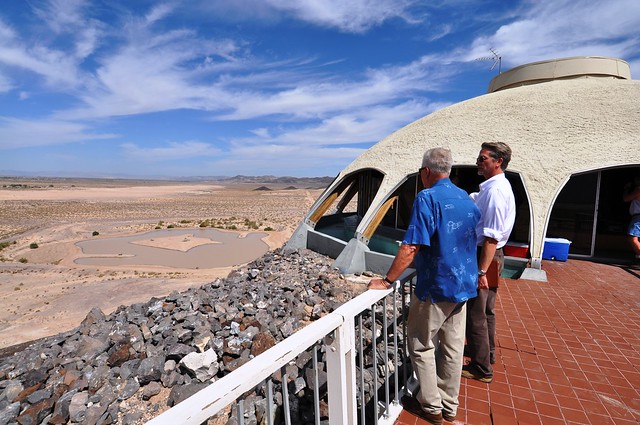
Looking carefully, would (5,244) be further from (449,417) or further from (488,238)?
(488,238)

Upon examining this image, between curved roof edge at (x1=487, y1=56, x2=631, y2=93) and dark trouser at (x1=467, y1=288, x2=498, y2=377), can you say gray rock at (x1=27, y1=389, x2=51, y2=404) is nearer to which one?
dark trouser at (x1=467, y1=288, x2=498, y2=377)

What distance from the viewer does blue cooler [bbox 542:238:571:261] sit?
27.5ft

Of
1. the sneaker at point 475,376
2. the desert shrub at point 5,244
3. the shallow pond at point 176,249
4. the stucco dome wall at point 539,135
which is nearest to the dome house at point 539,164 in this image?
the stucco dome wall at point 539,135

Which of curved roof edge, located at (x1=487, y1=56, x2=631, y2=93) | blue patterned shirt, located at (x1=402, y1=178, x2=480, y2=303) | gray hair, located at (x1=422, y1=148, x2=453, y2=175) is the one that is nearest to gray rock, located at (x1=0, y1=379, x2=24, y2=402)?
blue patterned shirt, located at (x1=402, y1=178, x2=480, y2=303)

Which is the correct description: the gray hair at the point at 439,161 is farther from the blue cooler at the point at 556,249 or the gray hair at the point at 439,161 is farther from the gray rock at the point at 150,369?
the blue cooler at the point at 556,249

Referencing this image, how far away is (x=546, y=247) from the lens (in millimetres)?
8578

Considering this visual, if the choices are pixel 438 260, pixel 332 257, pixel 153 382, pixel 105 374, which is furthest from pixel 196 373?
pixel 332 257

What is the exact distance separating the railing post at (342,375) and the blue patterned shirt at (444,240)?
79 cm

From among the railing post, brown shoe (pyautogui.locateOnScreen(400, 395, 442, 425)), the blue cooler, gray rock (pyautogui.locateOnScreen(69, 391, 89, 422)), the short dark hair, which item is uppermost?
the short dark hair

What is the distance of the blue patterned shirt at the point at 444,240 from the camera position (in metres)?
2.51

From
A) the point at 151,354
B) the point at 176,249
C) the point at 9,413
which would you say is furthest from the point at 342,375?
the point at 176,249

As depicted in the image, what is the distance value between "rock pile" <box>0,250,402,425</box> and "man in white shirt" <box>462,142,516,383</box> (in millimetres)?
1620

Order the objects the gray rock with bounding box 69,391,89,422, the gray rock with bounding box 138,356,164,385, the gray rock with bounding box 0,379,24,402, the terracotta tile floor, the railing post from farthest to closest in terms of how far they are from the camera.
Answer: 1. the gray rock with bounding box 0,379,24,402
2. the gray rock with bounding box 138,356,164,385
3. the gray rock with bounding box 69,391,89,422
4. the terracotta tile floor
5. the railing post

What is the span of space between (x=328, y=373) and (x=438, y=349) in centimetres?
124
